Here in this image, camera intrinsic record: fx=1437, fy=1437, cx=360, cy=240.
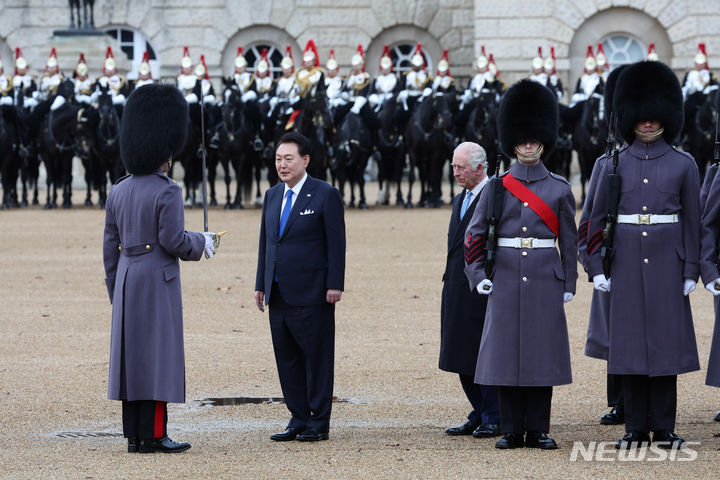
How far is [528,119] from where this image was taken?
235 inches

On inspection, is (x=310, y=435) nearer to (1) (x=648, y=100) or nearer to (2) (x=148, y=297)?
(2) (x=148, y=297)

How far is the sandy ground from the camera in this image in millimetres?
5422

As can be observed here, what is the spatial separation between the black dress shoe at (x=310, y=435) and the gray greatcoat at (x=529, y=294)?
0.72m

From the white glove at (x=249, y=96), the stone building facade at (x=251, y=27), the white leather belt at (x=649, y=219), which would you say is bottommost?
the white leather belt at (x=649, y=219)

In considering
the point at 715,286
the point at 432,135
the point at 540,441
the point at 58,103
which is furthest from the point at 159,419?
the point at 58,103

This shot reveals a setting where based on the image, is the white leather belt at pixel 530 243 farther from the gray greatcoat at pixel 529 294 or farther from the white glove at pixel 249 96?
the white glove at pixel 249 96

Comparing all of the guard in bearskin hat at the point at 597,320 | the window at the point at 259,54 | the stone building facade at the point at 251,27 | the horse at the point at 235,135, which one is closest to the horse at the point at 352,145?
the horse at the point at 235,135

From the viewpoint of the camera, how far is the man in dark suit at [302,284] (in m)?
6.12

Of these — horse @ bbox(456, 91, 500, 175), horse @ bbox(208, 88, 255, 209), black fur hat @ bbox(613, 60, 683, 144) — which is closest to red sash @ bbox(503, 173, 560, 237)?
black fur hat @ bbox(613, 60, 683, 144)

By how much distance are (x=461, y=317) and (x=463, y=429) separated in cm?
48

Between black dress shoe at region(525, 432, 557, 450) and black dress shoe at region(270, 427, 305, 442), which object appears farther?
black dress shoe at region(270, 427, 305, 442)

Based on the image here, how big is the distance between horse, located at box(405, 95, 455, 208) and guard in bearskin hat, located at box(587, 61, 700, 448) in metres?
12.7

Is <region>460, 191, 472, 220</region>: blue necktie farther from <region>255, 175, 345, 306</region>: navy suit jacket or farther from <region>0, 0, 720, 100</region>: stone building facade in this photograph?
<region>0, 0, 720, 100</region>: stone building facade

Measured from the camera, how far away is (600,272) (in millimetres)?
5898
